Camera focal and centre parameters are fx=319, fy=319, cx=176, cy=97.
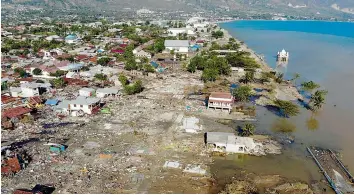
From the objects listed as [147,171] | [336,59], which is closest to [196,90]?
[147,171]

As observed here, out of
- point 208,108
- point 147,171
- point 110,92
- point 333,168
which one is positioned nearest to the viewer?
point 147,171

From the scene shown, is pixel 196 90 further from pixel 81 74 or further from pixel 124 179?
pixel 124 179

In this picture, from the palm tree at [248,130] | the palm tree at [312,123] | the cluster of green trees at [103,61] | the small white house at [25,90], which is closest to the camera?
the palm tree at [248,130]

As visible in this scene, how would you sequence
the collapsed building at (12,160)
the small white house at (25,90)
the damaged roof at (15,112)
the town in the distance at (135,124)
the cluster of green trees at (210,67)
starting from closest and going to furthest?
1. the collapsed building at (12,160)
2. the town in the distance at (135,124)
3. the damaged roof at (15,112)
4. the small white house at (25,90)
5. the cluster of green trees at (210,67)

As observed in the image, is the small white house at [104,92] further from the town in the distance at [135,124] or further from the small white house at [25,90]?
the small white house at [25,90]

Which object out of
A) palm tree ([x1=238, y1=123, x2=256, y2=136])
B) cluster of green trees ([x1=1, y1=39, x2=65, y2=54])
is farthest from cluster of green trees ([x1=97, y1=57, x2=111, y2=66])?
palm tree ([x1=238, y1=123, x2=256, y2=136])

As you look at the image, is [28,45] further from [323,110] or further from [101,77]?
[323,110]

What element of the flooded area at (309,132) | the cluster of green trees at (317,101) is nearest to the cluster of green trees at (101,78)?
the flooded area at (309,132)

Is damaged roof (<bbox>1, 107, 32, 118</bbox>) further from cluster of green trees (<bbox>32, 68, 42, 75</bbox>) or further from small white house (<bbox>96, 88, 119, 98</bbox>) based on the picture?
cluster of green trees (<bbox>32, 68, 42, 75</bbox>)
